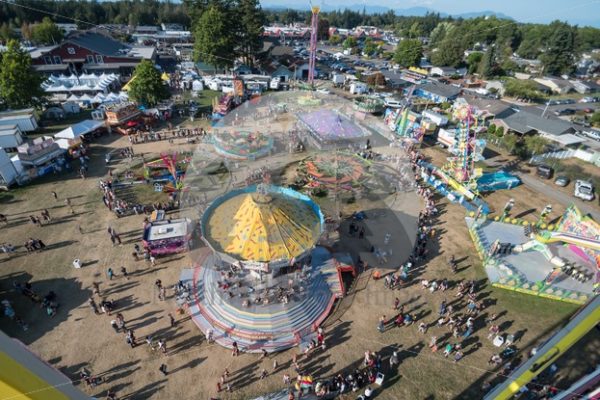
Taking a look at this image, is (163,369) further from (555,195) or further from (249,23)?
(249,23)

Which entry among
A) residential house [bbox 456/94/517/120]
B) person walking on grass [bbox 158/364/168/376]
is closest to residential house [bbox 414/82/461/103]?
residential house [bbox 456/94/517/120]

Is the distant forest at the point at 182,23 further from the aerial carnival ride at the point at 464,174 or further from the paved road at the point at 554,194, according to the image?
the aerial carnival ride at the point at 464,174

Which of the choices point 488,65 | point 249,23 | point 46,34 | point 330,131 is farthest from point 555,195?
point 46,34

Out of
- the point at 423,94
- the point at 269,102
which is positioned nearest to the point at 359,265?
the point at 269,102

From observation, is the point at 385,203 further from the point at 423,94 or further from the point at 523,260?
the point at 423,94

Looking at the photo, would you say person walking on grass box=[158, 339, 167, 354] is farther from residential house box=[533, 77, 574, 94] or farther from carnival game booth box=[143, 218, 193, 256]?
residential house box=[533, 77, 574, 94]

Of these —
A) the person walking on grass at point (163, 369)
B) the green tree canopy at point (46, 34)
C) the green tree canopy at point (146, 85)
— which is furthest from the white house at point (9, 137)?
the green tree canopy at point (46, 34)
